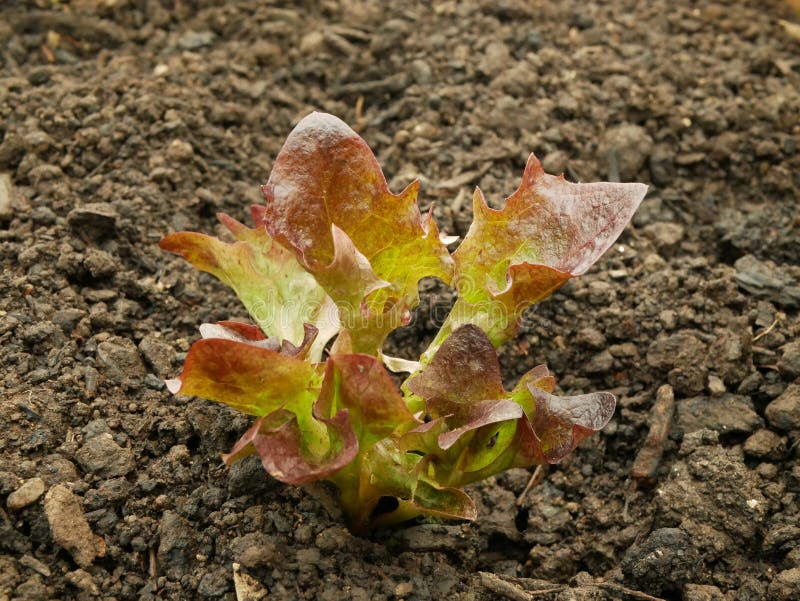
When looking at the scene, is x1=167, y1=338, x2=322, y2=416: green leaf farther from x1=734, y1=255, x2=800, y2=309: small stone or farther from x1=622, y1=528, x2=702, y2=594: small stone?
x1=734, y1=255, x2=800, y2=309: small stone

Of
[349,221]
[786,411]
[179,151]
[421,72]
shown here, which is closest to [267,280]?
[349,221]

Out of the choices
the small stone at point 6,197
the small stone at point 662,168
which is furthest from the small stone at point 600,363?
the small stone at point 6,197

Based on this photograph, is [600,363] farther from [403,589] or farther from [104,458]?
[104,458]

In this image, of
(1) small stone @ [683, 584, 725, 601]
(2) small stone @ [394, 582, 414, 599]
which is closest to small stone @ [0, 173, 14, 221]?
(2) small stone @ [394, 582, 414, 599]

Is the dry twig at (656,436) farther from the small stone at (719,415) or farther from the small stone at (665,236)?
the small stone at (665,236)

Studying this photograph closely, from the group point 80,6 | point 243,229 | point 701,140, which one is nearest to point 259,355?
point 243,229

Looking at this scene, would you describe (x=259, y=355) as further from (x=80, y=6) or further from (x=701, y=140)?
(x=80, y=6)
